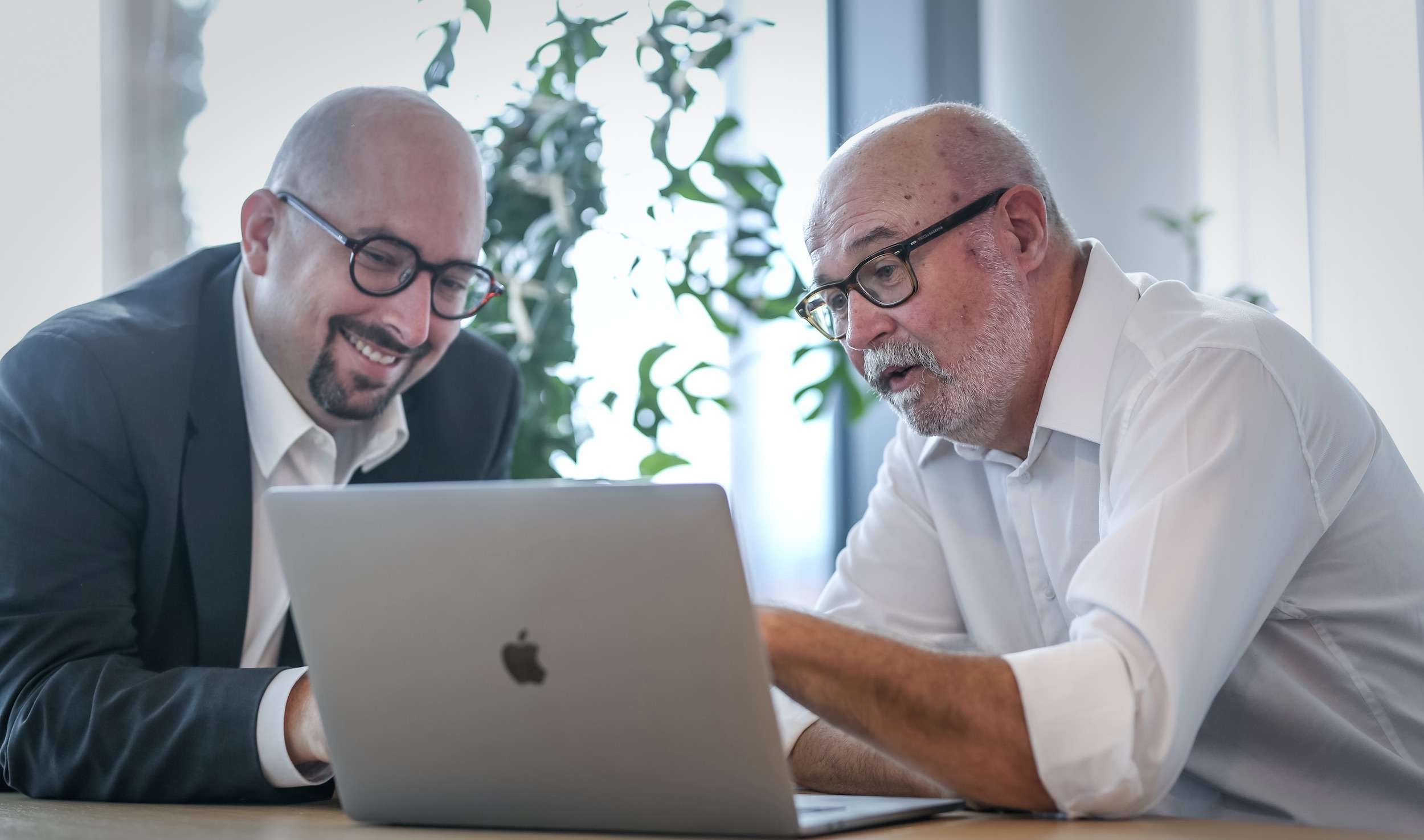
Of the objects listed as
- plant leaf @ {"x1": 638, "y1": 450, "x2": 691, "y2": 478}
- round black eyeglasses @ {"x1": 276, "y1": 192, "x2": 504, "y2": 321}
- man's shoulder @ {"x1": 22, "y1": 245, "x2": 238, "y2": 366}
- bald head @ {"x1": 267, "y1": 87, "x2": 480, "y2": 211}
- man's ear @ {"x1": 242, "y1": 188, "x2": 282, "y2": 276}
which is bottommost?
plant leaf @ {"x1": 638, "y1": 450, "x2": 691, "y2": 478}

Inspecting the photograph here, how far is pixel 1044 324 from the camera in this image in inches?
60.0

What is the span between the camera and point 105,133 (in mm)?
2367

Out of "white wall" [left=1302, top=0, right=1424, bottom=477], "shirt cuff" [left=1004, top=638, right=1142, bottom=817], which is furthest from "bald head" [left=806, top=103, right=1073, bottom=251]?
"white wall" [left=1302, top=0, right=1424, bottom=477]

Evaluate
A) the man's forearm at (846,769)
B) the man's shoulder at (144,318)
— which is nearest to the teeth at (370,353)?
the man's shoulder at (144,318)

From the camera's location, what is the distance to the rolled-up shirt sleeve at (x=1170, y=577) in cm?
99

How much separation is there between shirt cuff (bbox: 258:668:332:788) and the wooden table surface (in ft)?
0.16

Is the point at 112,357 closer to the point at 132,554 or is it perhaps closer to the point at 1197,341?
the point at 132,554

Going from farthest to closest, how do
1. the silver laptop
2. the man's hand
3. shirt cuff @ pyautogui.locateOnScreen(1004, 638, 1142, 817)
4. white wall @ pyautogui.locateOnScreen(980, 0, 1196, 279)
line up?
white wall @ pyautogui.locateOnScreen(980, 0, 1196, 279)
the man's hand
shirt cuff @ pyautogui.locateOnScreen(1004, 638, 1142, 817)
the silver laptop

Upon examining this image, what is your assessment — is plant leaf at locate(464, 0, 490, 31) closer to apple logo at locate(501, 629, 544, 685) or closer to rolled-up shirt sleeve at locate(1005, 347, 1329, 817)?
rolled-up shirt sleeve at locate(1005, 347, 1329, 817)

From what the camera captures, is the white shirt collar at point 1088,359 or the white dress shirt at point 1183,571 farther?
the white shirt collar at point 1088,359

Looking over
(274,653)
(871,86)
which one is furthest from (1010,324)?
(871,86)

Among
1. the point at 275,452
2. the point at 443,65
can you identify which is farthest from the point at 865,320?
the point at 443,65

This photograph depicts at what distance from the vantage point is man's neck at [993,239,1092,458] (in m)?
1.52

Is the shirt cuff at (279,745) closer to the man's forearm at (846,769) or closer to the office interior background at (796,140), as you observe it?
the man's forearm at (846,769)
